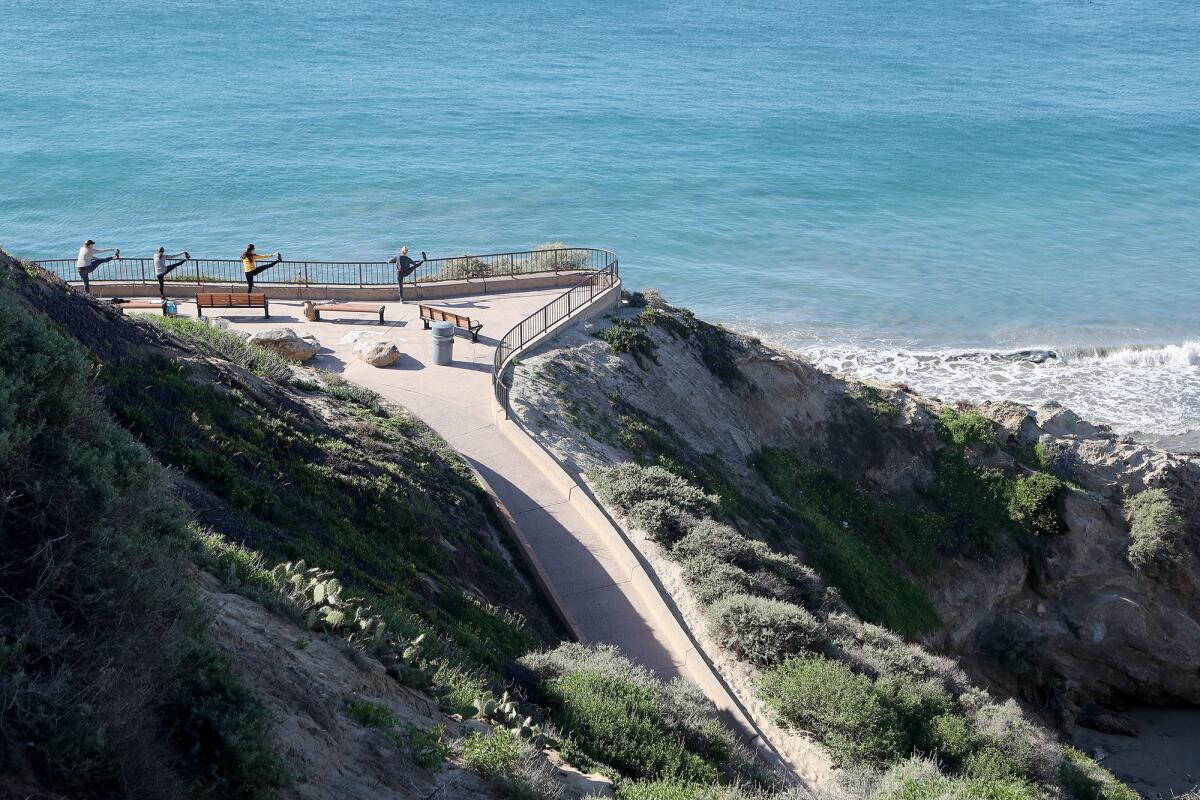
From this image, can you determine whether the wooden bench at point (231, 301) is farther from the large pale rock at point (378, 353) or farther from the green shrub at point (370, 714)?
the green shrub at point (370, 714)

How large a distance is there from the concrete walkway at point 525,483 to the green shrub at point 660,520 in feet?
2.09

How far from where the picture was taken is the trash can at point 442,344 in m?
24.5

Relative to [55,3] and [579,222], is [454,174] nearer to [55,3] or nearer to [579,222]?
[579,222]

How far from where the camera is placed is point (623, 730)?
1084 cm

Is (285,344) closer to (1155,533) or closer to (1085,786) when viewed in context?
(1085,786)

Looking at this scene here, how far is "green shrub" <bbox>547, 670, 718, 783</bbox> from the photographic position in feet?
34.6

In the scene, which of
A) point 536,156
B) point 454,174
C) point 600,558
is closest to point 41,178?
point 454,174

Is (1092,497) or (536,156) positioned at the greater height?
(536,156)

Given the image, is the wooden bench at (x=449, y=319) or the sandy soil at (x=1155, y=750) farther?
the wooden bench at (x=449, y=319)

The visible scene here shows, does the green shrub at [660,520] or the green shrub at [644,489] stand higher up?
the green shrub at [644,489]

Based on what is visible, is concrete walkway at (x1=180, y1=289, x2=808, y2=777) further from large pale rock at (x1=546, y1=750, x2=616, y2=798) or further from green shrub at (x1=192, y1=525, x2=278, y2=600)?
green shrub at (x1=192, y1=525, x2=278, y2=600)

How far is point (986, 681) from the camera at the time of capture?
2420 cm

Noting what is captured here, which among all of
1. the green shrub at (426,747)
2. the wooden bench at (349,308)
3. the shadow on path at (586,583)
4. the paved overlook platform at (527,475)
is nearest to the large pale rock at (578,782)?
the green shrub at (426,747)

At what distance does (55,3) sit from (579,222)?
81.4m
